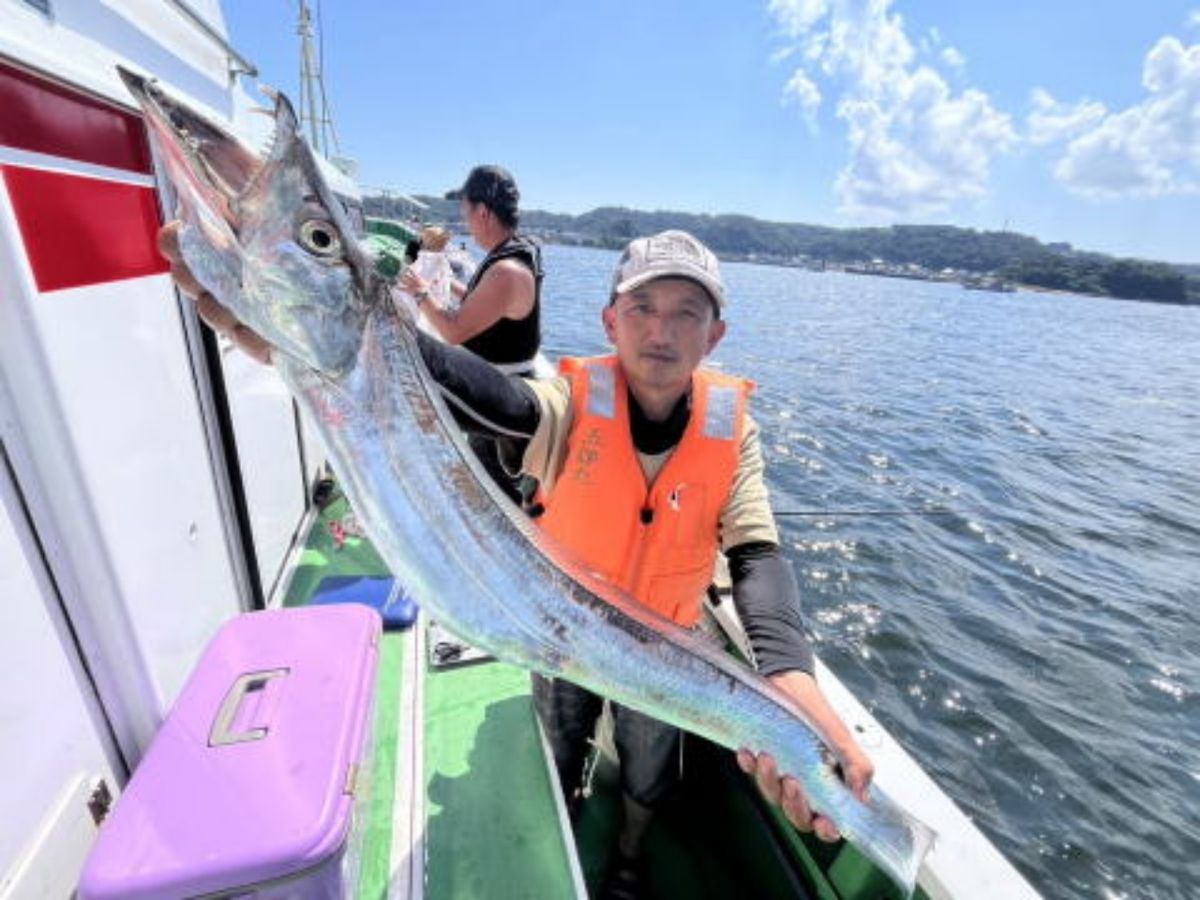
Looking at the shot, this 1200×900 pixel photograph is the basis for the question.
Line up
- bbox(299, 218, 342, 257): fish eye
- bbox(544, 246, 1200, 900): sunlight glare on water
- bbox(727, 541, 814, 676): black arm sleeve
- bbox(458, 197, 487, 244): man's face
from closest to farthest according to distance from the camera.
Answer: bbox(299, 218, 342, 257): fish eye → bbox(727, 541, 814, 676): black arm sleeve → bbox(458, 197, 487, 244): man's face → bbox(544, 246, 1200, 900): sunlight glare on water

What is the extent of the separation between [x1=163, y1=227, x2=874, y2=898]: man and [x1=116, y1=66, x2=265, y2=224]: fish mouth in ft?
3.30

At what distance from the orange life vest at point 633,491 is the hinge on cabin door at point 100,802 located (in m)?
1.56

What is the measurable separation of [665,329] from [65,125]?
1.85 meters

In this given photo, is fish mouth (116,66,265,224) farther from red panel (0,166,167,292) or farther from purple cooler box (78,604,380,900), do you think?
purple cooler box (78,604,380,900)

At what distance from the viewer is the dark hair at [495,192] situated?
13.1 ft

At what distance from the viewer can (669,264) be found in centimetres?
225

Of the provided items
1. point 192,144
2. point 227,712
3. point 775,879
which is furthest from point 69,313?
point 775,879

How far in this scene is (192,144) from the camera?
3.65 ft

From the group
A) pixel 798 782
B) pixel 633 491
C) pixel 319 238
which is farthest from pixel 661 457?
pixel 319 238

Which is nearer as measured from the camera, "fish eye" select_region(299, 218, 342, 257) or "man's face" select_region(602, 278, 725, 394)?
"fish eye" select_region(299, 218, 342, 257)

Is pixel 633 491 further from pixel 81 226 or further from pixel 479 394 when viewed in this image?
pixel 81 226

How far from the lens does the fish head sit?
3.60ft

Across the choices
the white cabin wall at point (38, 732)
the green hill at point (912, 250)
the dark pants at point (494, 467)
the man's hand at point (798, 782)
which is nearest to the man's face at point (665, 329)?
the man's hand at point (798, 782)

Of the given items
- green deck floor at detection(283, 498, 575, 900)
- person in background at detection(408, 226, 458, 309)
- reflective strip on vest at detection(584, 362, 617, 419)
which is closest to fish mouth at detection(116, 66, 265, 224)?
reflective strip on vest at detection(584, 362, 617, 419)
